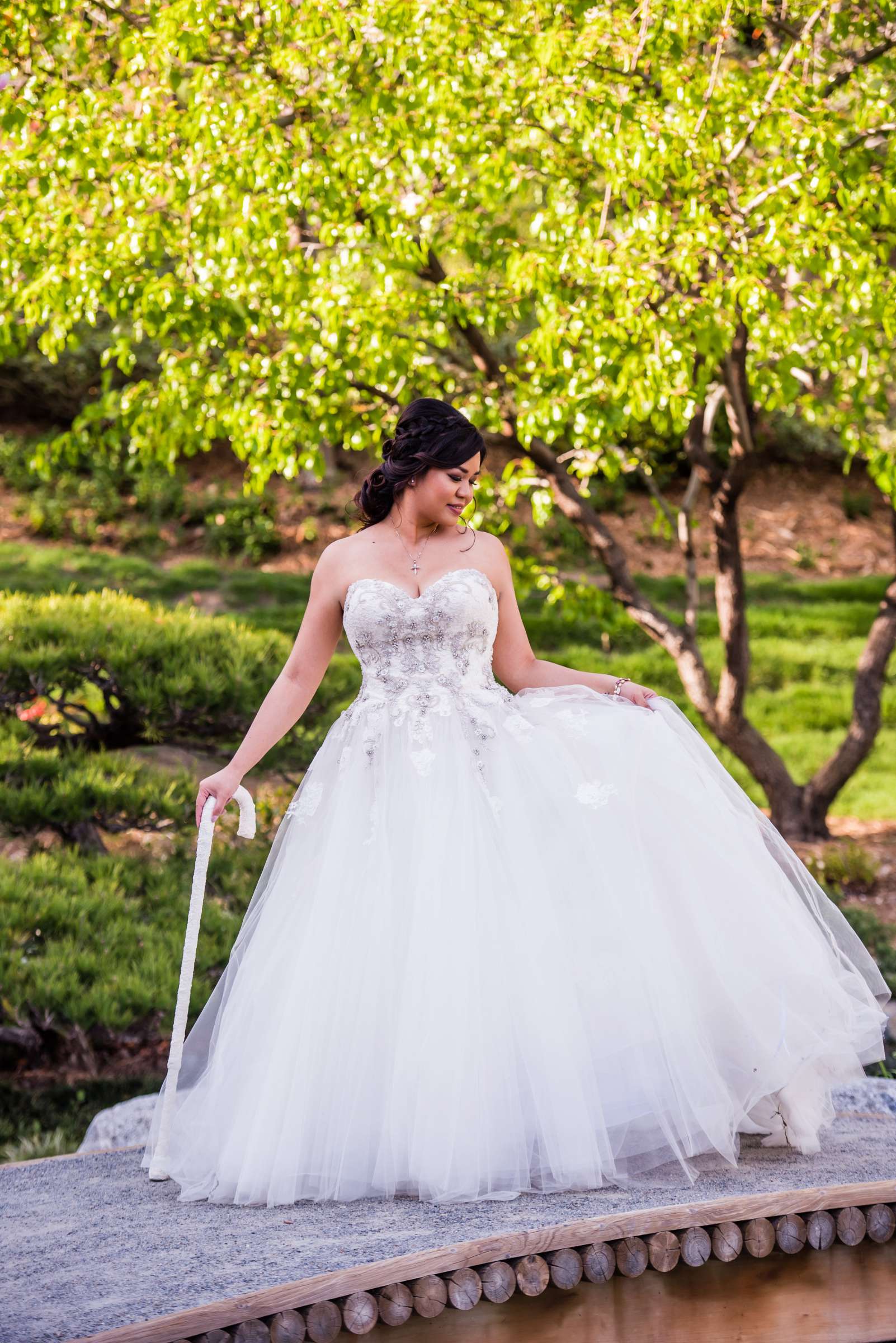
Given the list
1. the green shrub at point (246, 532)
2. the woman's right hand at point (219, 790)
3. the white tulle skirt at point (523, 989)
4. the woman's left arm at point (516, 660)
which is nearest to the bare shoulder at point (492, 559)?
the woman's left arm at point (516, 660)

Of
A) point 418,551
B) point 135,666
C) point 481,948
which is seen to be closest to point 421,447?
point 418,551

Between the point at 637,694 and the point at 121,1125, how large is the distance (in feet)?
7.37

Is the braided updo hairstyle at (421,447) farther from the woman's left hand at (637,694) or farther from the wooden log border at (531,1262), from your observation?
the wooden log border at (531,1262)

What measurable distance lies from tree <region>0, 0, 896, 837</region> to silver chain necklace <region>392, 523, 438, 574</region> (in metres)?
1.74

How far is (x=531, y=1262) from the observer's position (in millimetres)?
2334

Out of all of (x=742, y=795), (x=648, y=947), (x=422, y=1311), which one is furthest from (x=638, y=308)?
(x=422, y=1311)

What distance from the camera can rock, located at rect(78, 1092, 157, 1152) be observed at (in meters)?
4.04

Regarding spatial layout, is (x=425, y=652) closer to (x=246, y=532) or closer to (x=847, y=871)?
(x=847, y=871)

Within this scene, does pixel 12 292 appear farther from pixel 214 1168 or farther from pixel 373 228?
pixel 214 1168

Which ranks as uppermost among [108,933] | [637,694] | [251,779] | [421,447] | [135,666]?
[421,447]

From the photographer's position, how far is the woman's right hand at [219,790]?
9.89 ft

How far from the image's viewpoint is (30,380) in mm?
13633

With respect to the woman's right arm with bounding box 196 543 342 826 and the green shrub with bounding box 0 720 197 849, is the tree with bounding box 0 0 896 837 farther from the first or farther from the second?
the woman's right arm with bounding box 196 543 342 826

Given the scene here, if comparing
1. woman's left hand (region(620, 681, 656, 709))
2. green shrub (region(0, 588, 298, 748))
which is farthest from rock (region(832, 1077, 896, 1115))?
green shrub (region(0, 588, 298, 748))
